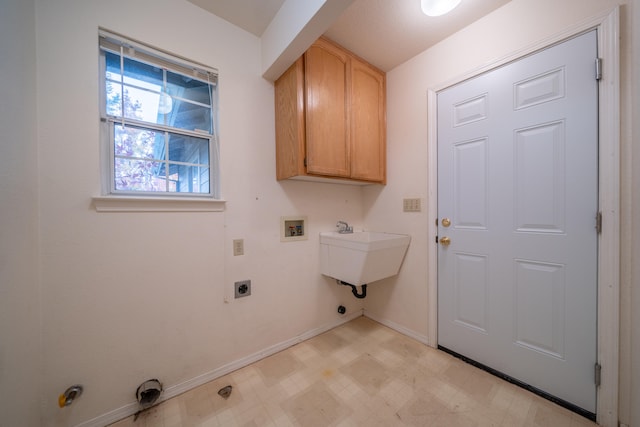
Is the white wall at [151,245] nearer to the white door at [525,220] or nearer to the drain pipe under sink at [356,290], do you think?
the drain pipe under sink at [356,290]

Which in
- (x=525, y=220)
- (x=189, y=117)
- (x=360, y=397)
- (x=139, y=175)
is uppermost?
(x=189, y=117)

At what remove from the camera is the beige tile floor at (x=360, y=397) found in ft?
3.90

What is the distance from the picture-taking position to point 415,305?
6.40 feet

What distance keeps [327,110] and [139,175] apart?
1.32 m

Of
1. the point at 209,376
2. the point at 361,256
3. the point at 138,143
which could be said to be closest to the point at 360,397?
the point at 361,256

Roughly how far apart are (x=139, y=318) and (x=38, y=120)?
1.09 metres

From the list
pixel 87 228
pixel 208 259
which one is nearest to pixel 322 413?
pixel 208 259

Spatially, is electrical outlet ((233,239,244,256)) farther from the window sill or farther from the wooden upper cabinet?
the wooden upper cabinet

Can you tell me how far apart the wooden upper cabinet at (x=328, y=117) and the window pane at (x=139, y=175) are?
0.77 m

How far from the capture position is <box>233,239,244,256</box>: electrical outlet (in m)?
1.58

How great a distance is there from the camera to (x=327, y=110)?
1707 mm

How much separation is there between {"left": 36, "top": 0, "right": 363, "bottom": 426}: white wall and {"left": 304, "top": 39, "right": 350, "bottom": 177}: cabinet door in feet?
1.14

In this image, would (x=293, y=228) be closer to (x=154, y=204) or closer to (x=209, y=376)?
(x=154, y=204)

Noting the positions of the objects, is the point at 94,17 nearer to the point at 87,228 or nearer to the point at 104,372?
the point at 87,228
